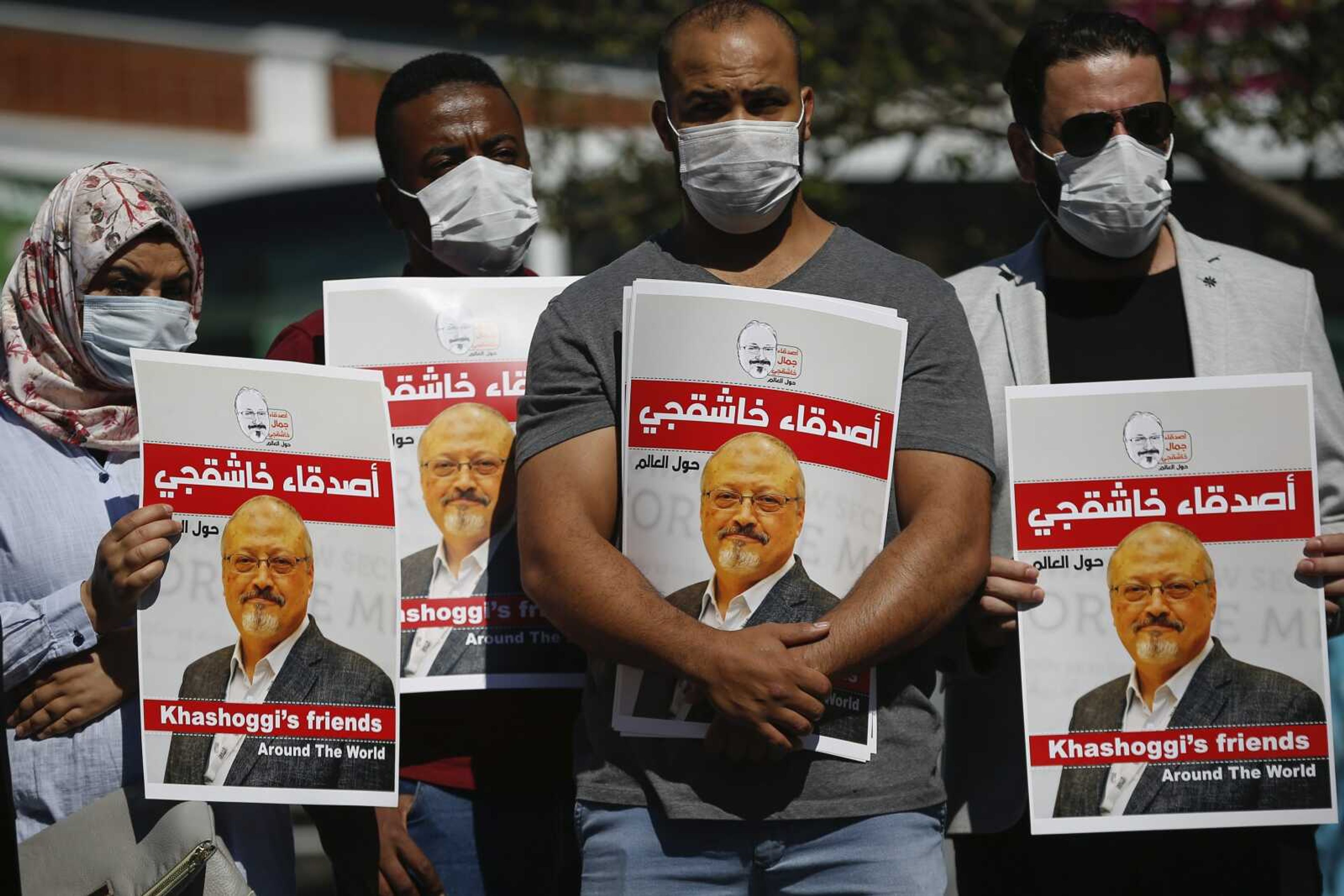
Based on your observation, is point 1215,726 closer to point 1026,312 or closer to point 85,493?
point 1026,312

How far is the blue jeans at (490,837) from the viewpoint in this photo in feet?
10.6

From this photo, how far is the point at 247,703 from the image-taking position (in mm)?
2951

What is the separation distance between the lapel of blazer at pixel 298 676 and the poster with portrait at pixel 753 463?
0.61 m

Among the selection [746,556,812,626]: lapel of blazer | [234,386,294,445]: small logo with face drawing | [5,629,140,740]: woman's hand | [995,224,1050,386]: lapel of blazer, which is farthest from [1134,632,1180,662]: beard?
[5,629,140,740]: woman's hand

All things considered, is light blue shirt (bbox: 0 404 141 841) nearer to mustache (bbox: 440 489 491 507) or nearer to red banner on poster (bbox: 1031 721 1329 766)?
mustache (bbox: 440 489 491 507)

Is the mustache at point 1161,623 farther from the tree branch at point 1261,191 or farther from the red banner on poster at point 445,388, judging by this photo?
the tree branch at point 1261,191

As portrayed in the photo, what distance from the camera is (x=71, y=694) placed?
298 centimetres

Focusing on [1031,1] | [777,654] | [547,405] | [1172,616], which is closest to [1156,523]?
[1172,616]

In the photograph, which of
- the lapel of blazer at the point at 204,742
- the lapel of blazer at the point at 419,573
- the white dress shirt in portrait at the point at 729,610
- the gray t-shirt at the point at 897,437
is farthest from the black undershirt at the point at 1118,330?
the lapel of blazer at the point at 204,742

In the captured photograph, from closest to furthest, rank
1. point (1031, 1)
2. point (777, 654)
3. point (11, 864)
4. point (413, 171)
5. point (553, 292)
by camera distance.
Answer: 1. point (11, 864)
2. point (777, 654)
3. point (553, 292)
4. point (413, 171)
5. point (1031, 1)

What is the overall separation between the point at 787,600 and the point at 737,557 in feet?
0.38

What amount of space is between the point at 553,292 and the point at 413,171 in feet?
1.92

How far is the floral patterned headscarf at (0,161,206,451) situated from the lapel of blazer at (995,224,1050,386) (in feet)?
5.55

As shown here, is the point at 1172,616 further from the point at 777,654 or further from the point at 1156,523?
the point at 777,654
